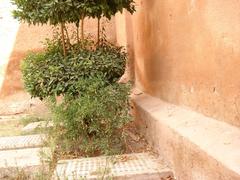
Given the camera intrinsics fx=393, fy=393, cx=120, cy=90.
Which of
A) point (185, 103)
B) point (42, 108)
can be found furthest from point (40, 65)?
point (42, 108)

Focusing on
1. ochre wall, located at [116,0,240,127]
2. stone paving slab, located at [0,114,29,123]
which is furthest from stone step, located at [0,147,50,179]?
stone paving slab, located at [0,114,29,123]

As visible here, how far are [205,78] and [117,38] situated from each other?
5455 mm

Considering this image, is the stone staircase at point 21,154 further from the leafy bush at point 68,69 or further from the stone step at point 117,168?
the leafy bush at point 68,69

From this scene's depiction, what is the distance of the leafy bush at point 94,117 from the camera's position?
422cm

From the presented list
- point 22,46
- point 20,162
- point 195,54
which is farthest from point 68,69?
point 22,46

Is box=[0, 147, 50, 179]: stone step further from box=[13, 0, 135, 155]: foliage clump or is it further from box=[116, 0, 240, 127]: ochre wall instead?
box=[116, 0, 240, 127]: ochre wall

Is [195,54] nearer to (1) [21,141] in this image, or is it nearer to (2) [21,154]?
(2) [21,154]

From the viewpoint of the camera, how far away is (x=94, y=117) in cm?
427

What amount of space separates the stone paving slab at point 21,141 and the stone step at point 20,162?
0.35 meters

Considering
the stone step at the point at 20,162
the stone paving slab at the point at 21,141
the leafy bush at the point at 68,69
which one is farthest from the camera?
the stone paving slab at the point at 21,141

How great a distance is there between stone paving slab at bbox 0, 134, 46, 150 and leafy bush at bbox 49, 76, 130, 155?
0.54 metres

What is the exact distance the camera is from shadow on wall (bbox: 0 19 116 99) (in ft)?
28.4

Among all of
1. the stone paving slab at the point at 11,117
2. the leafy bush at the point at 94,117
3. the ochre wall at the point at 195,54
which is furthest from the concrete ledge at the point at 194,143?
the stone paving slab at the point at 11,117

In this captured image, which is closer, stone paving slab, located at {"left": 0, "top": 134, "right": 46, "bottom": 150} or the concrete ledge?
the concrete ledge
